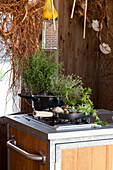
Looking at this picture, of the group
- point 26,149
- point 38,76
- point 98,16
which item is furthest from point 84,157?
point 98,16

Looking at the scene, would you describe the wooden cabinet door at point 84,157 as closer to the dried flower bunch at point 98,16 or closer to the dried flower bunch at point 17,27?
the dried flower bunch at point 17,27

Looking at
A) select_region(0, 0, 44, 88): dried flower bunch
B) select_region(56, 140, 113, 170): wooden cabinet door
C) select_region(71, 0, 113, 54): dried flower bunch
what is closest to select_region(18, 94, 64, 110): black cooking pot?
select_region(56, 140, 113, 170): wooden cabinet door

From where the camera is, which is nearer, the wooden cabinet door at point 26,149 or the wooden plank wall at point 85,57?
Result: the wooden cabinet door at point 26,149

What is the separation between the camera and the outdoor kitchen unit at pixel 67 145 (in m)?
1.57

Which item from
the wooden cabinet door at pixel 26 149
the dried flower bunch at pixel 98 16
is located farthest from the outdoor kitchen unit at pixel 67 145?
the dried flower bunch at pixel 98 16

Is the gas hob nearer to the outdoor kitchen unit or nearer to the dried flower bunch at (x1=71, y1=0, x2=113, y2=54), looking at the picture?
the outdoor kitchen unit

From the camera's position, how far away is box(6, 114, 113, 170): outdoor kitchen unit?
5.15 feet

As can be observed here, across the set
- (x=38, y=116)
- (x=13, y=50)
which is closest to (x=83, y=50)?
(x=13, y=50)

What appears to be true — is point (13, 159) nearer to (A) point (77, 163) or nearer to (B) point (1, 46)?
(A) point (77, 163)

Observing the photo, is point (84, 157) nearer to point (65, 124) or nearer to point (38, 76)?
point (65, 124)

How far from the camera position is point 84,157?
65.2 inches

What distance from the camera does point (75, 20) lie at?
3631 mm

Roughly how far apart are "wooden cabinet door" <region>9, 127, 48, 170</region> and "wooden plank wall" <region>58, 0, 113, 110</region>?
1.70m

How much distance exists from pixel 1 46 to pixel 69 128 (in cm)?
157
